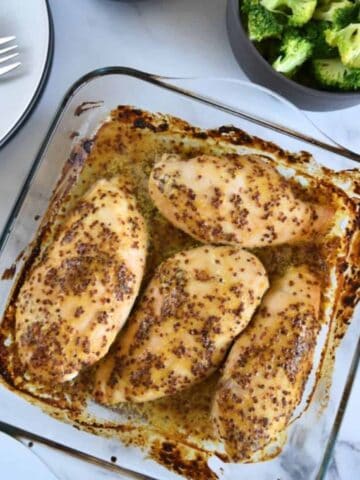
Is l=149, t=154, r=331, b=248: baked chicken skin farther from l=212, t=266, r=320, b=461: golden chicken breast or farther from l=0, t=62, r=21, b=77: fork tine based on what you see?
l=0, t=62, r=21, b=77: fork tine

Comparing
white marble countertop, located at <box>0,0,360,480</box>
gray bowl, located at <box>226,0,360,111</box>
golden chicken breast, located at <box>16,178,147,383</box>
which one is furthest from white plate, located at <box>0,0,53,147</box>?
gray bowl, located at <box>226,0,360,111</box>

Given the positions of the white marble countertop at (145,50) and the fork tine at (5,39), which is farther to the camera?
the white marble countertop at (145,50)

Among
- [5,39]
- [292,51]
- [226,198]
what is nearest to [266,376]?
[226,198]

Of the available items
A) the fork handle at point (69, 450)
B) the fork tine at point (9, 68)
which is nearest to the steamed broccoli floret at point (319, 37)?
the fork tine at point (9, 68)

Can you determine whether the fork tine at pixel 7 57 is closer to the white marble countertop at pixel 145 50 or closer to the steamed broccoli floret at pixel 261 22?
the white marble countertop at pixel 145 50

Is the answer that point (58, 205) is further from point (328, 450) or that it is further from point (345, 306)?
point (328, 450)

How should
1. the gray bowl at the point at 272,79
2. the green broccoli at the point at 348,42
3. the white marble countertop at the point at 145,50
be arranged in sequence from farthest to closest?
1. the white marble countertop at the point at 145,50
2. the gray bowl at the point at 272,79
3. the green broccoli at the point at 348,42
